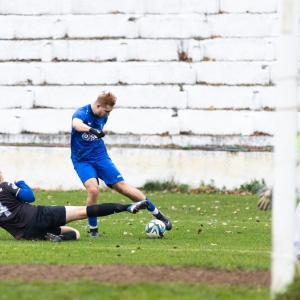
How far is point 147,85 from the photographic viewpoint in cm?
2605

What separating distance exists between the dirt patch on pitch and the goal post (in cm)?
131

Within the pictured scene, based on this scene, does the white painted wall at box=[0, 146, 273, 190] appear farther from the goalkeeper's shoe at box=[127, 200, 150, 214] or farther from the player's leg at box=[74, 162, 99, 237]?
the goalkeeper's shoe at box=[127, 200, 150, 214]

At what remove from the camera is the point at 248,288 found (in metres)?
8.17

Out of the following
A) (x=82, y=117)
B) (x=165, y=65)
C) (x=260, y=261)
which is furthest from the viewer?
(x=165, y=65)

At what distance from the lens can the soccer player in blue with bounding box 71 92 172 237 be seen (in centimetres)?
1400

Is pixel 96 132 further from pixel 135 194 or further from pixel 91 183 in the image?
pixel 135 194

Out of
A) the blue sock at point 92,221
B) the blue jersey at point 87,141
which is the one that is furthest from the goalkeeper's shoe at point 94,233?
the blue jersey at point 87,141

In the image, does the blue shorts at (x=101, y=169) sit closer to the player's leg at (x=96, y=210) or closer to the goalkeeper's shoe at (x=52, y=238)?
the player's leg at (x=96, y=210)

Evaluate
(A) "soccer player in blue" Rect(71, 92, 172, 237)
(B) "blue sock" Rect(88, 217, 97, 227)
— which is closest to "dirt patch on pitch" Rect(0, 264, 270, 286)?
(B) "blue sock" Rect(88, 217, 97, 227)

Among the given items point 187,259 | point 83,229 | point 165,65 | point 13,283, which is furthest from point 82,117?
point 165,65

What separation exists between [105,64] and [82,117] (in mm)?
12753

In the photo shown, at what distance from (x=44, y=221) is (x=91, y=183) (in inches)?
51.4

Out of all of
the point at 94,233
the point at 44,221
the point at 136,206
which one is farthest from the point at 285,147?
the point at 94,233

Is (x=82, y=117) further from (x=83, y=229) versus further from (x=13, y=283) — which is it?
(x=13, y=283)
